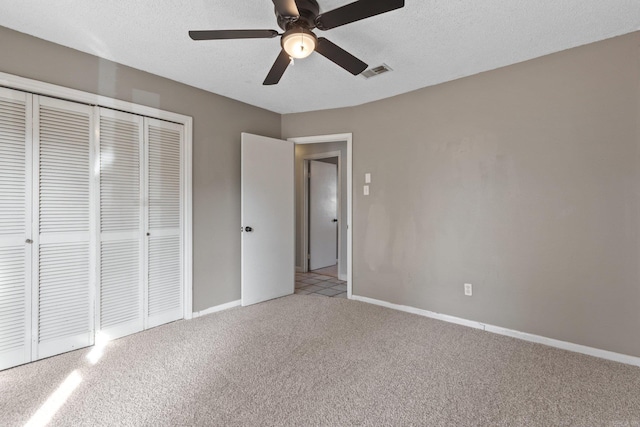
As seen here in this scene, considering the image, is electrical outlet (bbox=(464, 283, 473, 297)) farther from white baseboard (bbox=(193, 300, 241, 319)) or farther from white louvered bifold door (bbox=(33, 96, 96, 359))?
white louvered bifold door (bbox=(33, 96, 96, 359))

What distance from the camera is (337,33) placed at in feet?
7.77

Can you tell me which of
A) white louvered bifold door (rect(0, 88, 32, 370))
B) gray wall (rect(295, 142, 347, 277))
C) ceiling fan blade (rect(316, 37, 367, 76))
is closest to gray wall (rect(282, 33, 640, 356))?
gray wall (rect(295, 142, 347, 277))

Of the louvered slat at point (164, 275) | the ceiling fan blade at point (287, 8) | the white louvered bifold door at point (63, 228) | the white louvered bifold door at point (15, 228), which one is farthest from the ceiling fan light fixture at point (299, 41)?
the louvered slat at point (164, 275)

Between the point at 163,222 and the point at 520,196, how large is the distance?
131 inches

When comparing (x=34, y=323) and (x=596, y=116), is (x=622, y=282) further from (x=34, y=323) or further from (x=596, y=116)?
(x=34, y=323)

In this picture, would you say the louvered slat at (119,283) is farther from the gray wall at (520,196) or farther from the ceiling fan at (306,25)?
the gray wall at (520,196)

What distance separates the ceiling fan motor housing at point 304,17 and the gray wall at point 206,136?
177 cm

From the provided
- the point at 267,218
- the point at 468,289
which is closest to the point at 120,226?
the point at 267,218

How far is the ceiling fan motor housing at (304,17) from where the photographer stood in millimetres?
1865

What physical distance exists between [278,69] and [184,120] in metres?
1.51

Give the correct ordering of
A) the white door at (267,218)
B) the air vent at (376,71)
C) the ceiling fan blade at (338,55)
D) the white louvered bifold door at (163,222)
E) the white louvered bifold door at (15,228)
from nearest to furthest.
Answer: the ceiling fan blade at (338,55), the white louvered bifold door at (15,228), the air vent at (376,71), the white louvered bifold door at (163,222), the white door at (267,218)

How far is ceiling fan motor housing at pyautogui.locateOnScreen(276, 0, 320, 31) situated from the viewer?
6.12 feet

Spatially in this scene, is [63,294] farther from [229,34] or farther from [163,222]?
[229,34]

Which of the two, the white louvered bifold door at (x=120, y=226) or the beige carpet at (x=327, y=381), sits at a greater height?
the white louvered bifold door at (x=120, y=226)
